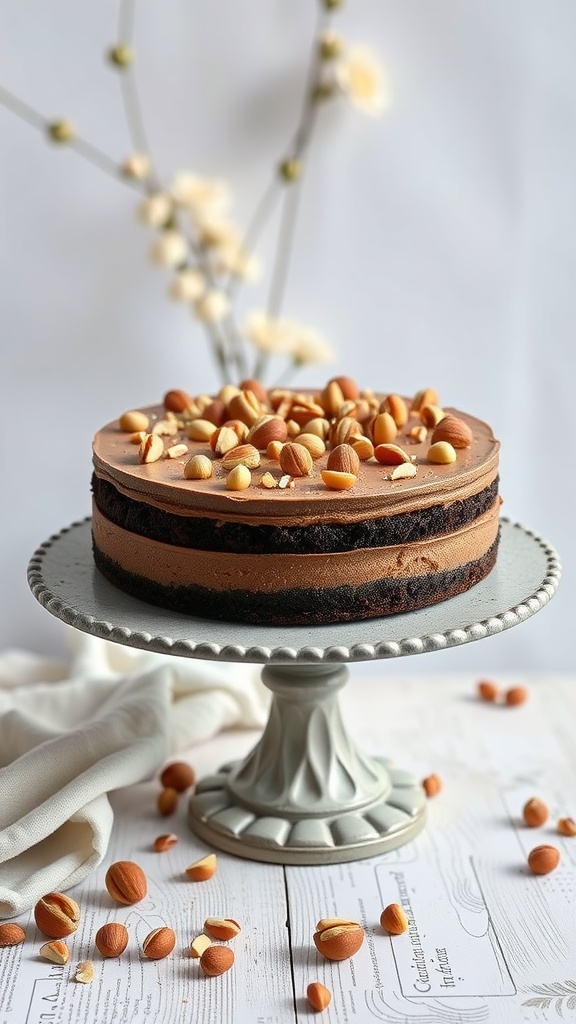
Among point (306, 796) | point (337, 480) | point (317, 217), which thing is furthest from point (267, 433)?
point (317, 217)

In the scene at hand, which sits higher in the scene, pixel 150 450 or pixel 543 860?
pixel 150 450

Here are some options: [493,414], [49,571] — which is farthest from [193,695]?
[493,414]

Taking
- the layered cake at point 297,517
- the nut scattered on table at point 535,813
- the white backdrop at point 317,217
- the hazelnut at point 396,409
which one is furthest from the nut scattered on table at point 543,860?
the white backdrop at point 317,217

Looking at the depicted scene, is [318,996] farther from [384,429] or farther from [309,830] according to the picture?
[384,429]

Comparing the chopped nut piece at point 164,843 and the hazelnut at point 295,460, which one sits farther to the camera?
the chopped nut piece at point 164,843

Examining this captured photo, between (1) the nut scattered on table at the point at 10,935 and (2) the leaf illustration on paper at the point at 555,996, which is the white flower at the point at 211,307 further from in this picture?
(2) the leaf illustration on paper at the point at 555,996

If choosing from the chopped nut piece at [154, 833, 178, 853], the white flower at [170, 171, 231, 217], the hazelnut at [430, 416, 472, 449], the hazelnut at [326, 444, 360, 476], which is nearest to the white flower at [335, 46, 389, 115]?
the white flower at [170, 171, 231, 217]
